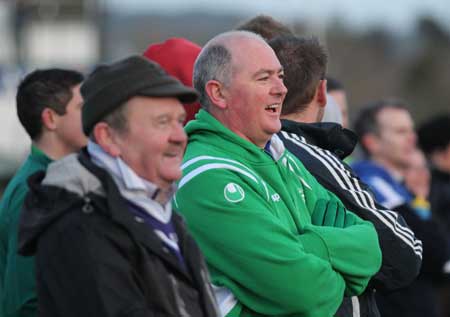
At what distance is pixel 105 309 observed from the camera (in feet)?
12.1

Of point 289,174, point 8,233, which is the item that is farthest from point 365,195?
point 8,233

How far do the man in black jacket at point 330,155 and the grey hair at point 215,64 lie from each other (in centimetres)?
51

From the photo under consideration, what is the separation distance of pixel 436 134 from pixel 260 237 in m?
6.04

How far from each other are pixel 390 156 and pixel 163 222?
486cm

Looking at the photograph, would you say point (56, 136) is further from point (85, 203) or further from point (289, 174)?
point (85, 203)

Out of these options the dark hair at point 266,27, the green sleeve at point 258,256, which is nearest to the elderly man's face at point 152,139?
the green sleeve at point 258,256

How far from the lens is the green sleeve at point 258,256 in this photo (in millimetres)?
4457

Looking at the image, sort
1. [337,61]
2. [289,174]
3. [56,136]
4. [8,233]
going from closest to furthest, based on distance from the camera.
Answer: [289,174]
[8,233]
[56,136]
[337,61]

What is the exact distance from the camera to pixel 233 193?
15.0 feet

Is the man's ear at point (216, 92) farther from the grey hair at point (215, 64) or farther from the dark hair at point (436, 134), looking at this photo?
the dark hair at point (436, 134)

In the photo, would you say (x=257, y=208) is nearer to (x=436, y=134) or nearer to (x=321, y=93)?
(x=321, y=93)

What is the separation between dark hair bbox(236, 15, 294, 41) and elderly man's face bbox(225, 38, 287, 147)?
122cm

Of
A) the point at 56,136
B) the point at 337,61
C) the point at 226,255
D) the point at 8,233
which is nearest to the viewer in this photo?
the point at 226,255

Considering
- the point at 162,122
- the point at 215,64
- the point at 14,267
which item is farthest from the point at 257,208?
the point at 14,267
